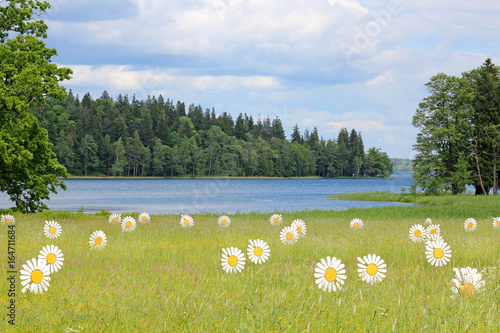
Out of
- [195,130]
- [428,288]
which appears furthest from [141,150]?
[428,288]

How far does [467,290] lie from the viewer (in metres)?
5.38

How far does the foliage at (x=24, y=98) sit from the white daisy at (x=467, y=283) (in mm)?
19226

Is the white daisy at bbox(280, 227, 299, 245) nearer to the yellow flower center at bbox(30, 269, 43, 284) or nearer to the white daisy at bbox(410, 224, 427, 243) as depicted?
the white daisy at bbox(410, 224, 427, 243)

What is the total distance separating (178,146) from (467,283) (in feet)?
484

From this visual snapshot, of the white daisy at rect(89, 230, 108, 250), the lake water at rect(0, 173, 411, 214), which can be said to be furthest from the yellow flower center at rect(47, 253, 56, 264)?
the lake water at rect(0, 173, 411, 214)

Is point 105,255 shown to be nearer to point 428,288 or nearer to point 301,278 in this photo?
point 301,278

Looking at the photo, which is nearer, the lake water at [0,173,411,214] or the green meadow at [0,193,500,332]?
the green meadow at [0,193,500,332]

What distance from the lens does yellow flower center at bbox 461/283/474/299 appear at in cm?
533

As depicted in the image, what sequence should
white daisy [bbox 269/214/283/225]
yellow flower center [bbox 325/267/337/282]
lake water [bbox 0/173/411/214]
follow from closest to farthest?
yellow flower center [bbox 325/267/337/282] → white daisy [bbox 269/214/283/225] → lake water [bbox 0/173/411/214]

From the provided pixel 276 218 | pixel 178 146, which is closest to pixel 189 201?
pixel 276 218

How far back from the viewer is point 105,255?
920 centimetres

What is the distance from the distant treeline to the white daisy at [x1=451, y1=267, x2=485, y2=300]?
121531 millimetres

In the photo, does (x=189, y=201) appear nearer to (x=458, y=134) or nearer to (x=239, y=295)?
(x=458, y=134)

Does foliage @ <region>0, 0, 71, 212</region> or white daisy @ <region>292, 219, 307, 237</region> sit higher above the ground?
foliage @ <region>0, 0, 71, 212</region>
